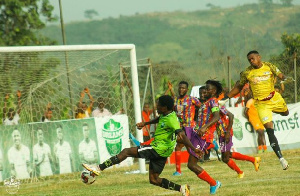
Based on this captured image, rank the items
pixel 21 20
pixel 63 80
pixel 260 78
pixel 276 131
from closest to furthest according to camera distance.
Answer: pixel 260 78, pixel 63 80, pixel 276 131, pixel 21 20

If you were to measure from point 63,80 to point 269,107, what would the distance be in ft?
23.7

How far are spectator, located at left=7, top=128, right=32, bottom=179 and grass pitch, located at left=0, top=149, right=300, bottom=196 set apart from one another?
454 mm

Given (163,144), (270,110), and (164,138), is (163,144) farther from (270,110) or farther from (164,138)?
(270,110)

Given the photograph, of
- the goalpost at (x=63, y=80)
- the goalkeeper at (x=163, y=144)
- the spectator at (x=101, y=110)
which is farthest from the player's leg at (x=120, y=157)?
the spectator at (x=101, y=110)

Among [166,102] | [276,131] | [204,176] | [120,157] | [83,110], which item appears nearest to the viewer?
[166,102]

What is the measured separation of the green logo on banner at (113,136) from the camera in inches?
709

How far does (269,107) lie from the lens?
13.2 m

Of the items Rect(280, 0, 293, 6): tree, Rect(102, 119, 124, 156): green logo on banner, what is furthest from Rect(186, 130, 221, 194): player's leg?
Rect(280, 0, 293, 6): tree

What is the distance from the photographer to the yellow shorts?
13.1m

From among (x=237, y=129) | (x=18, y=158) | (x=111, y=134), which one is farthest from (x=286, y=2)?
(x=18, y=158)

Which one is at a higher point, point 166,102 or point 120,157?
point 166,102

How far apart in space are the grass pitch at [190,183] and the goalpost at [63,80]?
1602 mm

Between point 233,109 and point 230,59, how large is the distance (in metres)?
1.56

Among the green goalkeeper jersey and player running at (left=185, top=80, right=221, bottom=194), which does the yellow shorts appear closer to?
player running at (left=185, top=80, right=221, bottom=194)
